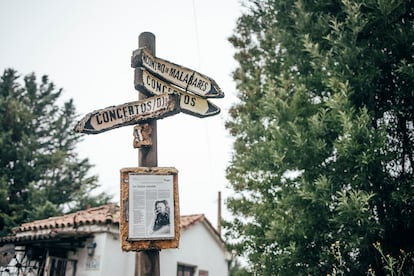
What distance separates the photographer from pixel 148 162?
3.37 metres

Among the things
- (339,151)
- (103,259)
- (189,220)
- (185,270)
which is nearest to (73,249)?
(103,259)

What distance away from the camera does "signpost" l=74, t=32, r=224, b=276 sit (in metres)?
3.09

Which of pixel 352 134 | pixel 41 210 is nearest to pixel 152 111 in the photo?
pixel 352 134

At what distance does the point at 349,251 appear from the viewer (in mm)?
6340

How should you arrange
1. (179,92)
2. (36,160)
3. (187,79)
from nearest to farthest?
(179,92) → (187,79) → (36,160)

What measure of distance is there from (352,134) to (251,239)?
3.28m

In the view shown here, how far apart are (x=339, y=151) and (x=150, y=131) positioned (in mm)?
4099

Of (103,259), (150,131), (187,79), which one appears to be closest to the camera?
(150,131)

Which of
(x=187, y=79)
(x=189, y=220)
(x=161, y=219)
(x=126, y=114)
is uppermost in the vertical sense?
(x=187, y=79)

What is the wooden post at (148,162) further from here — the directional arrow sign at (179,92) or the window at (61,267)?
the window at (61,267)

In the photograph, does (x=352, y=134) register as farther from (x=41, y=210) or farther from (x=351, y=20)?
(x=41, y=210)

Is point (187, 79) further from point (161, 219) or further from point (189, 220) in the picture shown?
point (189, 220)

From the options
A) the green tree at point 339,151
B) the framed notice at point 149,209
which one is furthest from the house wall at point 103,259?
the framed notice at point 149,209

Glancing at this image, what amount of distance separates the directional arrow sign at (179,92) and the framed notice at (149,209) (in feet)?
2.65
